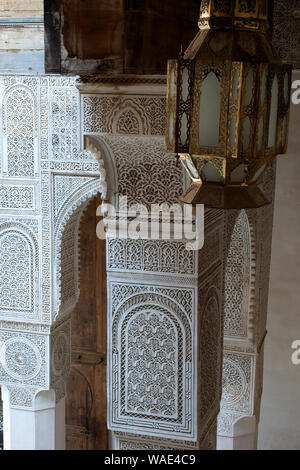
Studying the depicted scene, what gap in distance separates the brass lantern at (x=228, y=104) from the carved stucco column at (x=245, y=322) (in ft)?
9.56

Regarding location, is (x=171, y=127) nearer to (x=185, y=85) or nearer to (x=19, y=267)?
(x=185, y=85)

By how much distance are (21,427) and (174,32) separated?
3.49 meters

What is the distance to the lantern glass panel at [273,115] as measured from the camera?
1.16m

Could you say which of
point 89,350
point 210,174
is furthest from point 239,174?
point 89,350

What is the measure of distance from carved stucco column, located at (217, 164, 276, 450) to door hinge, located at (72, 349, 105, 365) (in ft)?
5.62

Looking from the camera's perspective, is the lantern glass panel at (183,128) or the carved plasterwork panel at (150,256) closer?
the lantern glass panel at (183,128)

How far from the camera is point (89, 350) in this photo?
6.17m

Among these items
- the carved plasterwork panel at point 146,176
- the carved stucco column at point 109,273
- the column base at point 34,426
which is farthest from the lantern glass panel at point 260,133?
the column base at point 34,426

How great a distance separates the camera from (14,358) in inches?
179

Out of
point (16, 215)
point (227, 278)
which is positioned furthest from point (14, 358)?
point (227, 278)

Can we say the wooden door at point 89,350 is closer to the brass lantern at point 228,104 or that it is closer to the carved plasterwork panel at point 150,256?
the carved plasterwork panel at point 150,256

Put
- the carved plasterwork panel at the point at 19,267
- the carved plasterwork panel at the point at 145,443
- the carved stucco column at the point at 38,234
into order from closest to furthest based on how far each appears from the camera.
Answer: the carved plasterwork panel at the point at 145,443
the carved stucco column at the point at 38,234
the carved plasterwork panel at the point at 19,267

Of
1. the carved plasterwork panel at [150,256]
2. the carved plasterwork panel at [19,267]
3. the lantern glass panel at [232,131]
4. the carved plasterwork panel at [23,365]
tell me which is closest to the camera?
the lantern glass panel at [232,131]
